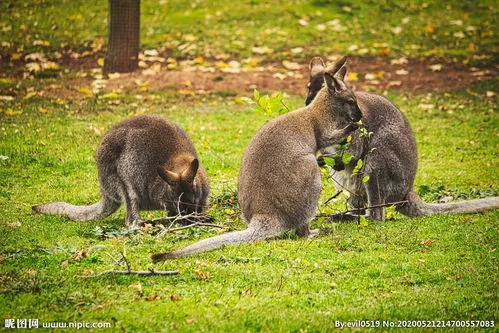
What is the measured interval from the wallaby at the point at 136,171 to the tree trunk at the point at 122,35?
27.9 ft

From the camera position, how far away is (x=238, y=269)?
23.2 ft

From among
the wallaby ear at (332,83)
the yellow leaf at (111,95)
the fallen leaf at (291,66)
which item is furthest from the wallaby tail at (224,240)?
the fallen leaf at (291,66)

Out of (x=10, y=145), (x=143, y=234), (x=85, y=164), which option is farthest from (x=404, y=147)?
(x=10, y=145)

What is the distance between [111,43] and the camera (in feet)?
57.5

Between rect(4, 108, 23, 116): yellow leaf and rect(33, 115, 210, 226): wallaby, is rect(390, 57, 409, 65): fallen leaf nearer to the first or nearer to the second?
rect(4, 108, 23, 116): yellow leaf

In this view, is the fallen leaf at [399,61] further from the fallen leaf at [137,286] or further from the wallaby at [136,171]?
the fallen leaf at [137,286]

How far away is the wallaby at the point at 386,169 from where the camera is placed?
920cm

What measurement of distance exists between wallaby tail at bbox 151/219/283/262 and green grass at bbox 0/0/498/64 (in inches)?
474

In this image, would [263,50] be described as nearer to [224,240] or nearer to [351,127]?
[351,127]

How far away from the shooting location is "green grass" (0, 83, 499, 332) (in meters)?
6.05

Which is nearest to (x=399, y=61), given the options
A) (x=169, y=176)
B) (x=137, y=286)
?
(x=169, y=176)

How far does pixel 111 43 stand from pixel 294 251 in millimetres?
11027

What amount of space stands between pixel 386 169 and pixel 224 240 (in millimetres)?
2549

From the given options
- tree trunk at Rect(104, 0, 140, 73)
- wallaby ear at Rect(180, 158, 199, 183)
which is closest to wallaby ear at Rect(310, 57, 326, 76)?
wallaby ear at Rect(180, 158, 199, 183)
